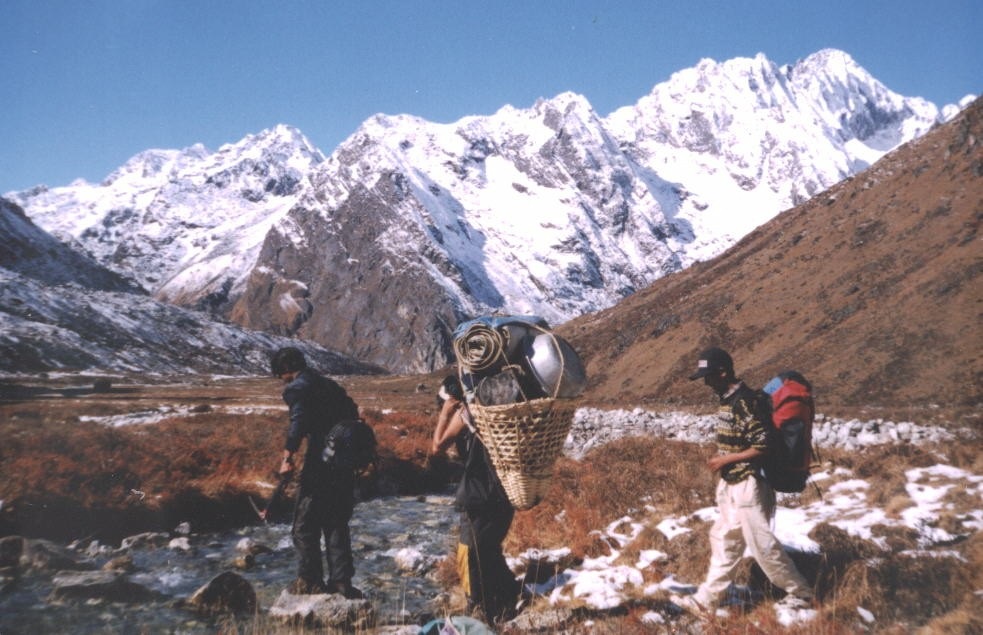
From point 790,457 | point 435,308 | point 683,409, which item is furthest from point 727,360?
point 435,308

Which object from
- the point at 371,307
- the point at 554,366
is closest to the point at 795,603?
the point at 554,366

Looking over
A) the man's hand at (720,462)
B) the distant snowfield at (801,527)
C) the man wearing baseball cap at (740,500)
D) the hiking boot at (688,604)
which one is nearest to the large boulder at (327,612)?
the distant snowfield at (801,527)

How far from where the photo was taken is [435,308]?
577ft

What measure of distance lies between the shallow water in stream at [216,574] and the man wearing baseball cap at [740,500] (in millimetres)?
3249

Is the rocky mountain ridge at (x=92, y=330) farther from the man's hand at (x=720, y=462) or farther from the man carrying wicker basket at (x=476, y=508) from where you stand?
the man's hand at (x=720, y=462)

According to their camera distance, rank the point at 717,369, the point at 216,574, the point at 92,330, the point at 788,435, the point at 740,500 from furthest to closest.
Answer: the point at 92,330 → the point at 216,574 → the point at 717,369 → the point at 740,500 → the point at 788,435

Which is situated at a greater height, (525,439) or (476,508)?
(525,439)

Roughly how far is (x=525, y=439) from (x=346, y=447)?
3.06 meters

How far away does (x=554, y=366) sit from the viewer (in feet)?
15.6

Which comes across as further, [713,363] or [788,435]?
[713,363]

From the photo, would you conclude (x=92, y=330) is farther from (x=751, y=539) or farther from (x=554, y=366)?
(x=751, y=539)

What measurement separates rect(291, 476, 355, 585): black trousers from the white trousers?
4027 millimetres

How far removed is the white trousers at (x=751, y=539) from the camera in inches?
215

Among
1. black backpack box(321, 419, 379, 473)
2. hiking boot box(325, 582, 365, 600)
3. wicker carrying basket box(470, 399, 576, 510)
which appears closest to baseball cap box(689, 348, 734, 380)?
wicker carrying basket box(470, 399, 576, 510)
